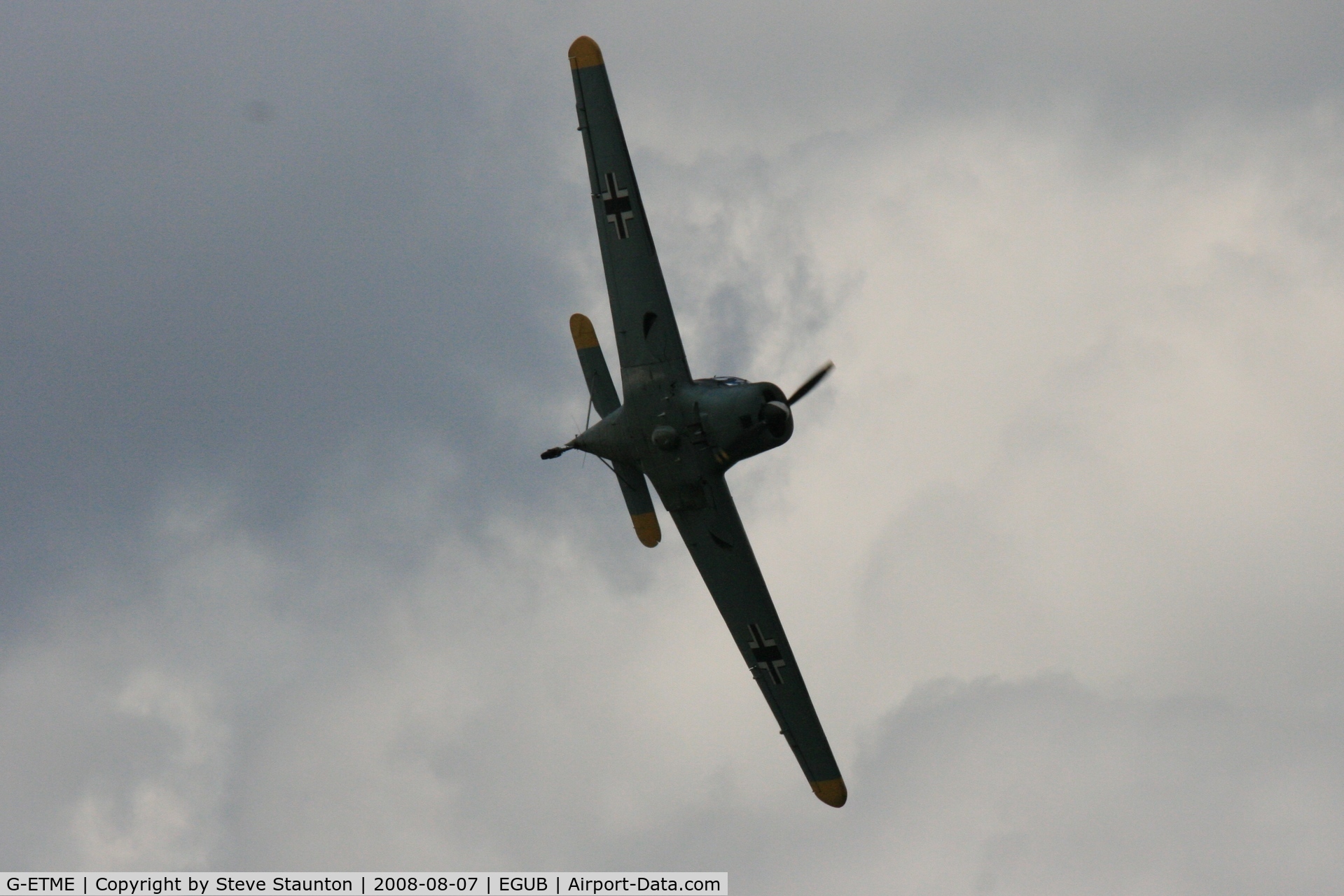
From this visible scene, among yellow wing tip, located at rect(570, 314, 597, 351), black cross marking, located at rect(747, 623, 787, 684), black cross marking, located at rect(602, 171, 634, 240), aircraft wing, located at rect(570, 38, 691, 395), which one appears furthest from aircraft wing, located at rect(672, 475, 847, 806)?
black cross marking, located at rect(602, 171, 634, 240)

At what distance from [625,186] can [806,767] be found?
20004mm

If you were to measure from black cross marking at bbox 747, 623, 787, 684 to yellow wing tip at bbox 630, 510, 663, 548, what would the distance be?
13.7ft

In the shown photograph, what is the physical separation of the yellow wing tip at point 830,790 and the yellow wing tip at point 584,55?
78.5 feet

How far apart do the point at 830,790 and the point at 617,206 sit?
67.2 feet

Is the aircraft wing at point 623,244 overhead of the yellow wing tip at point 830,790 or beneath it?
overhead

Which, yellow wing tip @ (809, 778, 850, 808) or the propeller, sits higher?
the propeller

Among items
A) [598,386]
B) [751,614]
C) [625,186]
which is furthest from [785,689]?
[625,186]

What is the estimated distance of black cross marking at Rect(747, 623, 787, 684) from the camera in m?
44.8

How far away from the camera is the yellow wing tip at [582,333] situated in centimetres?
4412

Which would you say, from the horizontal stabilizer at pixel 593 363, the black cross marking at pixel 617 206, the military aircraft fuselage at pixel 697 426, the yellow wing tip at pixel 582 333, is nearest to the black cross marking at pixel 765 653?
the military aircraft fuselage at pixel 697 426

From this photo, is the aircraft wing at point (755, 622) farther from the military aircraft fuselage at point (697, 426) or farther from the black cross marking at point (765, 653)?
the military aircraft fuselage at point (697, 426)

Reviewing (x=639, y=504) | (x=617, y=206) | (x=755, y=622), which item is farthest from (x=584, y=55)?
(x=755, y=622)

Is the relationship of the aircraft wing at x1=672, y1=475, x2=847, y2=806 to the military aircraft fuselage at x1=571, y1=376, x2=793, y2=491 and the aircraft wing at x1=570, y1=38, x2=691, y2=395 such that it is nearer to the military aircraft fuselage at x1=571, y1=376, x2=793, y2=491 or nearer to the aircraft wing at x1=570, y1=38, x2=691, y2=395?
the military aircraft fuselage at x1=571, y1=376, x2=793, y2=491

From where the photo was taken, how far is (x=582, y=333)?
44125 millimetres
